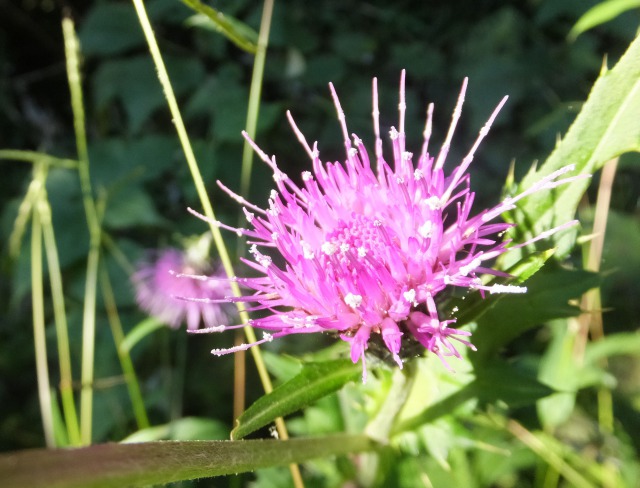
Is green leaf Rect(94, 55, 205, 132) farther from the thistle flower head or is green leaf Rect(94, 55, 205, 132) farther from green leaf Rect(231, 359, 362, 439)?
green leaf Rect(231, 359, 362, 439)

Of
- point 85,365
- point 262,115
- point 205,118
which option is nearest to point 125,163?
point 205,118

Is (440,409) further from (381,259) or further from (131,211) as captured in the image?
(131,211)

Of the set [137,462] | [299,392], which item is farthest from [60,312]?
[137,462]

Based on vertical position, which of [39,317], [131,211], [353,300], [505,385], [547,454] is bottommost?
[547,454]

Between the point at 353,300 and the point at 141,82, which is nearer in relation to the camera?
the point at 353,300

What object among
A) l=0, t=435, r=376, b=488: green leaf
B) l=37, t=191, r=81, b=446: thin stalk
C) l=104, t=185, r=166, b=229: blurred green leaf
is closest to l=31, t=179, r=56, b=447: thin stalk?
l=37, t=191, r=81, b=446: thin stalk

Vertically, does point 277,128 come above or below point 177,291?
above

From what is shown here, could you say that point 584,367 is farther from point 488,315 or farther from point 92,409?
point 92,409
